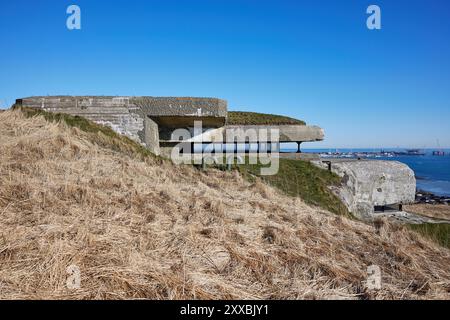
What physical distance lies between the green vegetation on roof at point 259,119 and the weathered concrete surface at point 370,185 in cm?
227

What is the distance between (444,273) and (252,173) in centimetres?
556

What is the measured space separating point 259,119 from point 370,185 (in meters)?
4.52

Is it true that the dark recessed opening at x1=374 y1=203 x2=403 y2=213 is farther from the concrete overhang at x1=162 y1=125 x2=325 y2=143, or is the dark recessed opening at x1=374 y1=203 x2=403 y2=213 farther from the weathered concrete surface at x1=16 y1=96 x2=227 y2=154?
the weathered concrete surface at x1=16 y1=96 x2=227 y2=154

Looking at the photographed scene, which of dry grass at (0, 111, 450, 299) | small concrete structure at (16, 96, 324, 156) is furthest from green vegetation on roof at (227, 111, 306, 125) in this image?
dry grass at (0, 111, 450, 299)

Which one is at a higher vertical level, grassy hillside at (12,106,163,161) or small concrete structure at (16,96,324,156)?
small concrete structure at (16,96,324,156)

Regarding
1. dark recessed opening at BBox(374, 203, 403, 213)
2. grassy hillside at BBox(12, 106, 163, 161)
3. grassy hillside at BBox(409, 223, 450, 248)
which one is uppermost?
grassy hillside at BBox(12, 106, 163, 161)

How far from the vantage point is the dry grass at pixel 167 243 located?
261 cm

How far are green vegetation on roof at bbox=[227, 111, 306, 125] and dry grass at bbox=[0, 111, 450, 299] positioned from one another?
658cm

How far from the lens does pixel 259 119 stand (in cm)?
1234

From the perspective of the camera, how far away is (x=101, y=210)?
3.88 meters

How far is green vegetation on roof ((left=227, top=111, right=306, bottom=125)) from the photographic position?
39.6ft

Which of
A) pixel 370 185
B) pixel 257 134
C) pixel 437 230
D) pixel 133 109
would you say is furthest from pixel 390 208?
pixel 133 109
